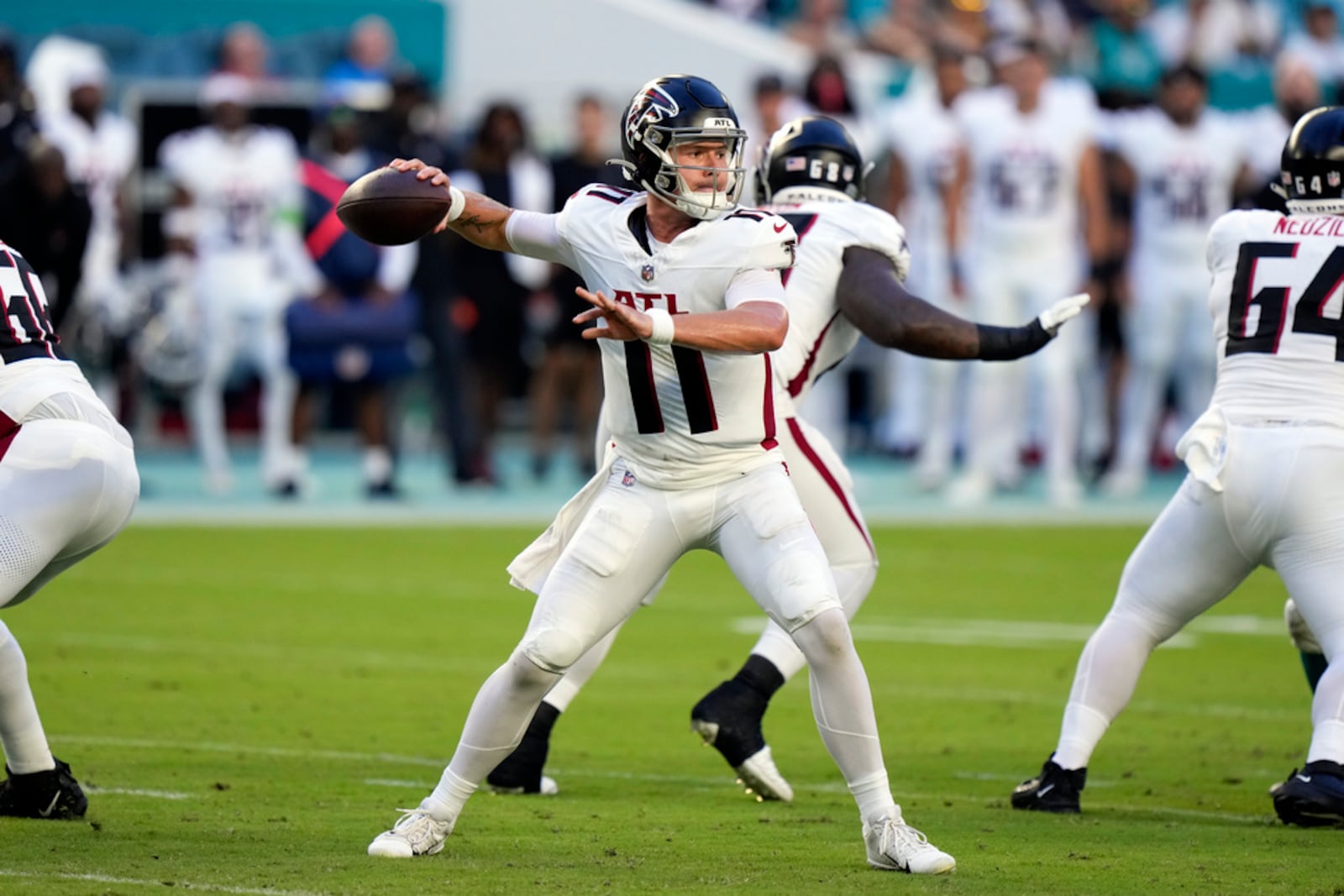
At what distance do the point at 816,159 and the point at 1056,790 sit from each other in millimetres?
2008

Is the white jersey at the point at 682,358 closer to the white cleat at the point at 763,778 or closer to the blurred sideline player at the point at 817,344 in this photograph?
the blurred sideline player at the point at 817,344

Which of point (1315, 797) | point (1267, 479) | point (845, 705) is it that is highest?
point (1267, 479)

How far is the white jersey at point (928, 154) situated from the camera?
13297 mm

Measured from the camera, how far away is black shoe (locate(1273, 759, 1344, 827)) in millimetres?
5250

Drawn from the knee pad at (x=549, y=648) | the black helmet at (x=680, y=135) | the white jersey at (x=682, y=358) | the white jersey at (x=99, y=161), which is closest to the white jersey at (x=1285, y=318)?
the white jersey at (x=682, y=358)

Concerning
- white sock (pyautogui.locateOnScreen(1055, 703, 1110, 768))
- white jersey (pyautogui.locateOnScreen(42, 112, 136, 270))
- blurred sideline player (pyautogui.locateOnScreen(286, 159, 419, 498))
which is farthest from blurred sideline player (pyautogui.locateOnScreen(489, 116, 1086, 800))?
white jersey (pyautogui.locateOnScreen(42, 112, 136, 270))

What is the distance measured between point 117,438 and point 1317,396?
305 centimetres

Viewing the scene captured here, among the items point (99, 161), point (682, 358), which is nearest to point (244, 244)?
point (99, 161)

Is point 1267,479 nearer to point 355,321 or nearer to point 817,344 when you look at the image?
point 817,344

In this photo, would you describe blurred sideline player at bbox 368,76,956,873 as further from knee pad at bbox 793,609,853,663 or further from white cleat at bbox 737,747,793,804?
white cleat at bbox 737,747,793,804

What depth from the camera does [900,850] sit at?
4.71 metres

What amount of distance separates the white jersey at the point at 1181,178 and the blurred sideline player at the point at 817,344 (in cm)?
735

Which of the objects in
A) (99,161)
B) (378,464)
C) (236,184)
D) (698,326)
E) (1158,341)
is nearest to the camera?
(698,326)

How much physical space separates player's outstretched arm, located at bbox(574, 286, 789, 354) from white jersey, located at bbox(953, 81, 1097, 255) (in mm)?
7955
